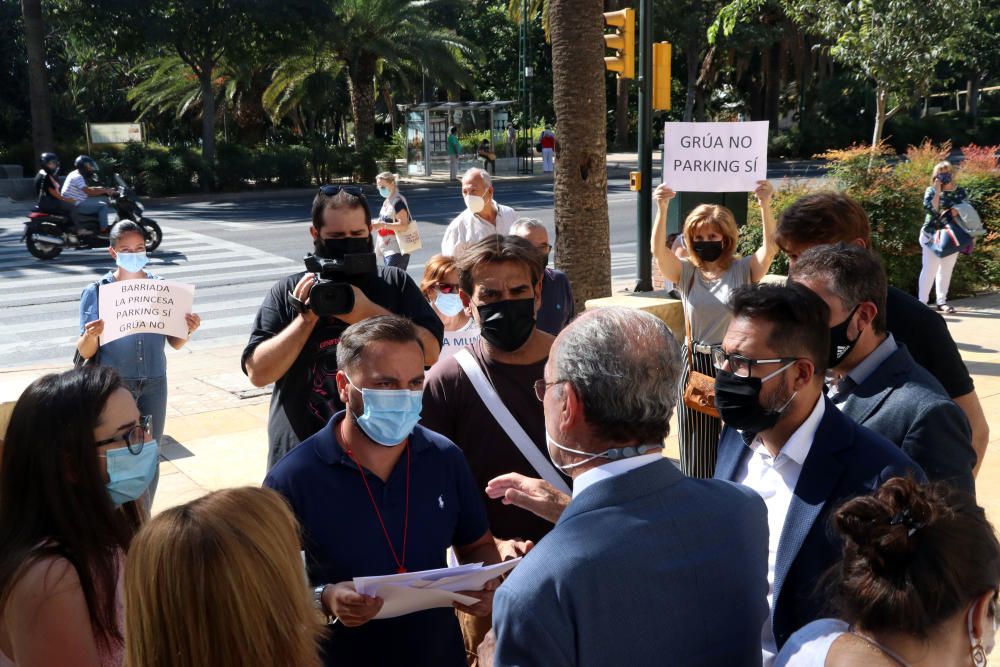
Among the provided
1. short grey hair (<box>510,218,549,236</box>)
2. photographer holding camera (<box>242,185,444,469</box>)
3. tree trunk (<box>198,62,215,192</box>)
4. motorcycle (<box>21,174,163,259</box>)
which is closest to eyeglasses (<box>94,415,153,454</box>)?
photographer holding camera (<box>242,185,444,469</box>)

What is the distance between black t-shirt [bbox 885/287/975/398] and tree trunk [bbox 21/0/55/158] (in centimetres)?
2943

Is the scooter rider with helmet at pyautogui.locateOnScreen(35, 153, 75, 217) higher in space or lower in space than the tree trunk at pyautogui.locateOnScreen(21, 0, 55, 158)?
lower

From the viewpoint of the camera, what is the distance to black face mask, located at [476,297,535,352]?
3.55 m

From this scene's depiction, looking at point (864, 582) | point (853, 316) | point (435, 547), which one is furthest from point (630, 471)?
point (853, 316)

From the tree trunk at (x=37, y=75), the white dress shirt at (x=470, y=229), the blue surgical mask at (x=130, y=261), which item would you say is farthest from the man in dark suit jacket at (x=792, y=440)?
the tree trunk at (x=37, y=75)

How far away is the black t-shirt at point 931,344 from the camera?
3.56m

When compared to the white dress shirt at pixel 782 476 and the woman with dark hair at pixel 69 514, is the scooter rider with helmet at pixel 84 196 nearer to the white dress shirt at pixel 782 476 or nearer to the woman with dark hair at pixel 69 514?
the woman with dark hair at pixel 69 514

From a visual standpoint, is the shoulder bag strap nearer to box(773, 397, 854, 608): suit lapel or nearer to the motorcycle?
box(773, 397, 854, 608): suit lapel

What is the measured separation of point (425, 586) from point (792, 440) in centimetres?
109

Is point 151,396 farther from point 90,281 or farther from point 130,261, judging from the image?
point 90,281

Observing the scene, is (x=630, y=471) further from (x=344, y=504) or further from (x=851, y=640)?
(x=344, y=504)

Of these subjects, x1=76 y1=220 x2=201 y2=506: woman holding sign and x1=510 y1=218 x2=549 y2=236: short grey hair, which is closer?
x1=76 y1=220 x2=201 y2=506: woman holding sign

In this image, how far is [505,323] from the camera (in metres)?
3.55

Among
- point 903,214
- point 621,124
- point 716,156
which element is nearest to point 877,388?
point 716,156
